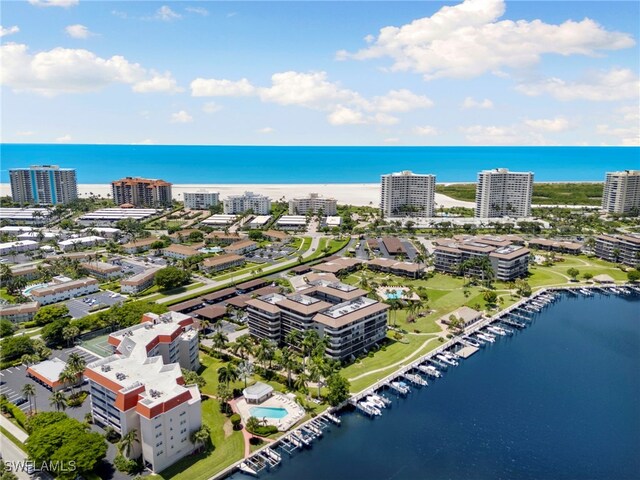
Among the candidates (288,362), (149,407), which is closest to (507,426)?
(288,362)

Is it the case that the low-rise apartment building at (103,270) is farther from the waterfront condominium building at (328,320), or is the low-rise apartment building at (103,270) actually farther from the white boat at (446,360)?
the white boat at (446,360)

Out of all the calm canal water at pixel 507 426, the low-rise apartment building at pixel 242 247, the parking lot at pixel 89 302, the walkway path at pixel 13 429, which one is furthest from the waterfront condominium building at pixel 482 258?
the walkway path at pixel 13 429

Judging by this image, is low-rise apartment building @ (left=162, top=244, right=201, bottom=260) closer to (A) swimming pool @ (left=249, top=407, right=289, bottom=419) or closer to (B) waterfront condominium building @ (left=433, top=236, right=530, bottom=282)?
(B) waterfront condominium building @ (left=433, top=236, right=530, bottom=282)

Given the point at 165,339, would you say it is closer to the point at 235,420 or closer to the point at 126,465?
the point at 235,420

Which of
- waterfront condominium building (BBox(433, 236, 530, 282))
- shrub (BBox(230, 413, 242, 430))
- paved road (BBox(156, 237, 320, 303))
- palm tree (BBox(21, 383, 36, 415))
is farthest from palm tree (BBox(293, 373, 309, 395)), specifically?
waterfront condominium building (BBox(433, 236, 530, 282))

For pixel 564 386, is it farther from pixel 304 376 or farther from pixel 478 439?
pixel 304 376

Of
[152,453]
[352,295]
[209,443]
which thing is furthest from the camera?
[352,295]

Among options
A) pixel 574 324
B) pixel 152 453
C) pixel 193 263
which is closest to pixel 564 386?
pixel 574 324
